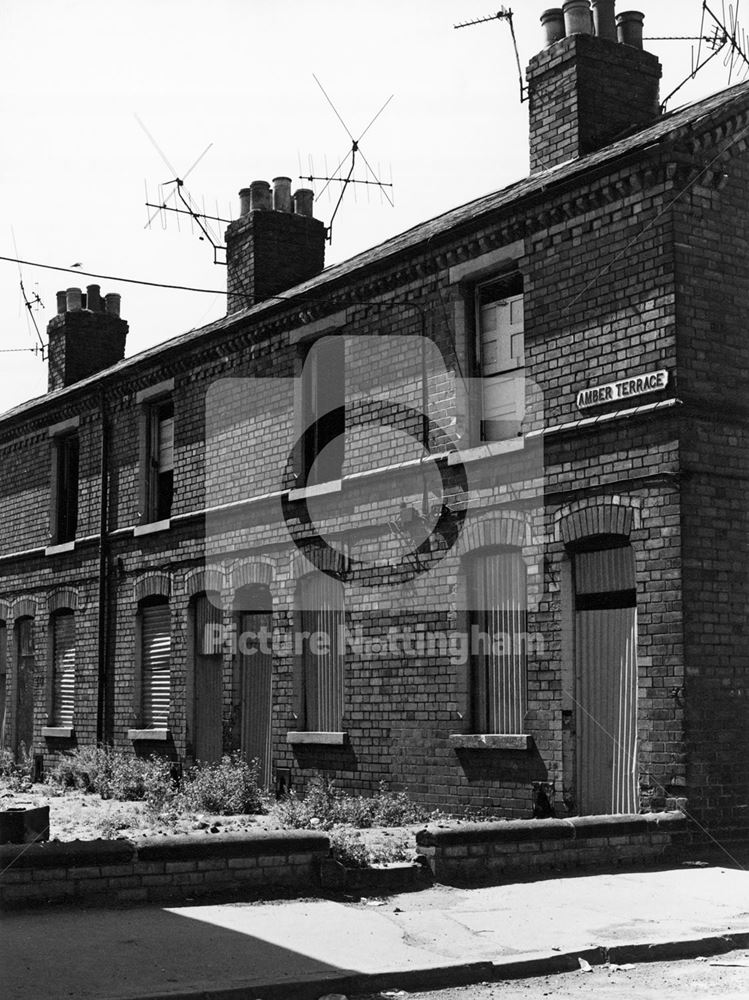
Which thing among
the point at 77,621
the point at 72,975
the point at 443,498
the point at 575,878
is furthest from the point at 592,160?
the point at 77,621

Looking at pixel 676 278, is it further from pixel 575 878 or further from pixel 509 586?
pixel 575 878

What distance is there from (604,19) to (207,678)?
1045 cm

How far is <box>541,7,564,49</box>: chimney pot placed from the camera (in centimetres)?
1523

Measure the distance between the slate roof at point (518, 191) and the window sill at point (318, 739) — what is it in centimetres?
564

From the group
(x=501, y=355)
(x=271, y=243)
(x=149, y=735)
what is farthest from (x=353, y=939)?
(x=271, y=243)

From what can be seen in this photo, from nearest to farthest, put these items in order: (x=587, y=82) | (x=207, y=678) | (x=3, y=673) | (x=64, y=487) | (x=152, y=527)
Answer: (x=587, y=82)
(x=207, y=678)
(x=152, y=527)
(x=64, y=487)
(x=3, y=673)

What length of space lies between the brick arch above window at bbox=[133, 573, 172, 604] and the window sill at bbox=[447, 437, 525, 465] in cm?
682

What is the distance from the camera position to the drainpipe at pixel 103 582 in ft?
68.3

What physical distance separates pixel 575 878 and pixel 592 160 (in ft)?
23.4

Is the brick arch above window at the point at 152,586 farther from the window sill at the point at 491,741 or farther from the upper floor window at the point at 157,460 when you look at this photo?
the window sill at the point at 491,741

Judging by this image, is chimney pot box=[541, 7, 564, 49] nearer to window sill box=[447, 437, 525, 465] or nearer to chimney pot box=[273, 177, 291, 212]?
window sill box=[447, 437, 525, 465]

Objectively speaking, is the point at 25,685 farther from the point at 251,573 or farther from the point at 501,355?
the point at 501,355

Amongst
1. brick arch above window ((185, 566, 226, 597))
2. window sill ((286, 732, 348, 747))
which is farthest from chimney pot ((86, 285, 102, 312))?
window sill ((286, 732, 348, 747))

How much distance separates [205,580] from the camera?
18562mm
